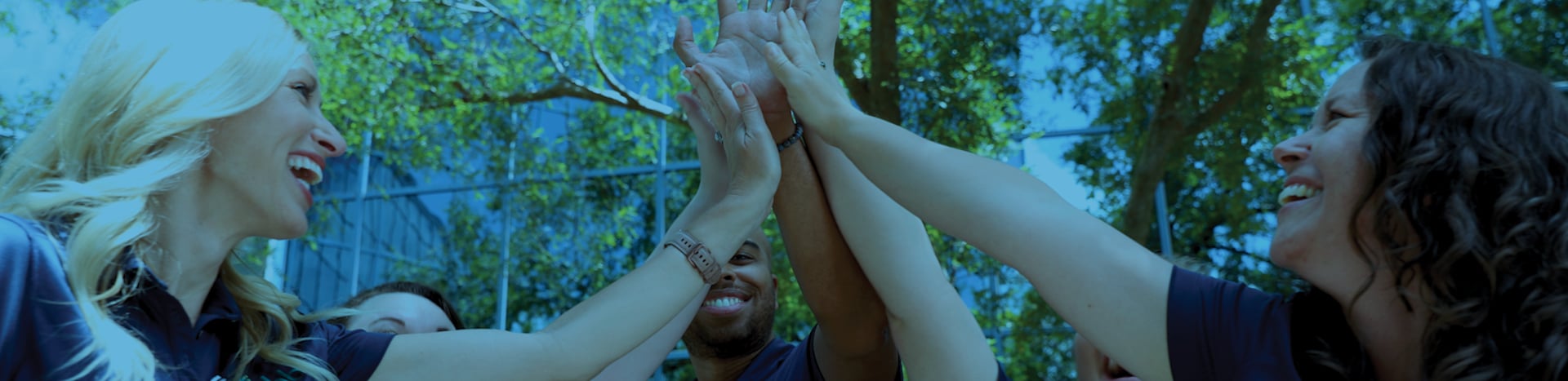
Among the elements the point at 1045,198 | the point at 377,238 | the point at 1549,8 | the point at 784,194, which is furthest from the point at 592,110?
the point at 1045,198

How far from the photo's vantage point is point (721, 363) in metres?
2.85

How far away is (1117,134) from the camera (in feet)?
26.4

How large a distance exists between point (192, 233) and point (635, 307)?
23.3 inches

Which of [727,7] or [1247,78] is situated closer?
[727,7]

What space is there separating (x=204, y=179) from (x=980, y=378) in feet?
3.90

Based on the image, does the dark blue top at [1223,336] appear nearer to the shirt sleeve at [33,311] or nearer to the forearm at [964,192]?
the forearm at [964,192]

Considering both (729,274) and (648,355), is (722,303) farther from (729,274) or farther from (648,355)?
(648,355)

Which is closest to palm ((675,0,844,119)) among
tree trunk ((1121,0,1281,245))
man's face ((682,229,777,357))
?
man's face ((682,229,777,357))

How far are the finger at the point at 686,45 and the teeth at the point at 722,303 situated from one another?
80 centimetres

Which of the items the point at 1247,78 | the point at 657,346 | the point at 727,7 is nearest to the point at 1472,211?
the point at 727,7

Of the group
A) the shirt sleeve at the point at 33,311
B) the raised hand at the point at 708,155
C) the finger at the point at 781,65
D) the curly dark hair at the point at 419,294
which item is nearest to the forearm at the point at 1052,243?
the finger at the point at 781,65

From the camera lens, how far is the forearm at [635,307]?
172cm

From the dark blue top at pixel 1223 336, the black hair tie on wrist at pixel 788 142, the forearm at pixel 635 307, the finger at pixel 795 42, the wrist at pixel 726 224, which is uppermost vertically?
the finger at pixel 795 42

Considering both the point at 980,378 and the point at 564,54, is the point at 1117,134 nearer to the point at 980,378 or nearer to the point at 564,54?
the point at 564,54
